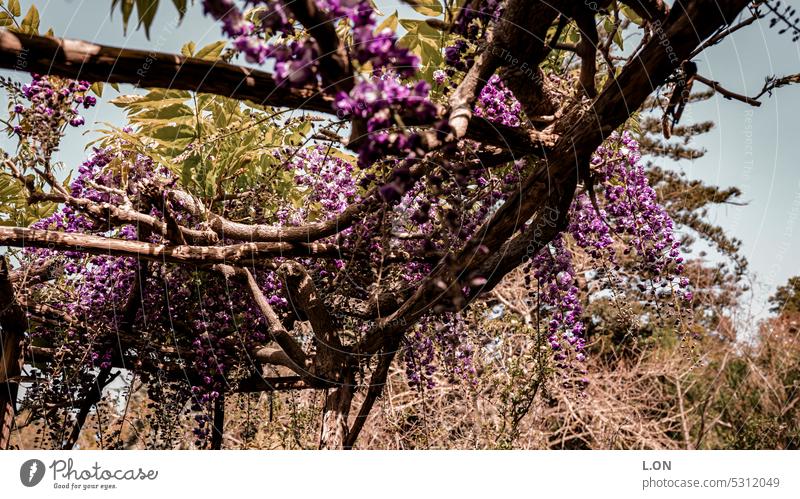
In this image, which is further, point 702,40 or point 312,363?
point 312,363

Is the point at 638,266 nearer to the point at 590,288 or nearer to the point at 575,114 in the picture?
the point at 575,114

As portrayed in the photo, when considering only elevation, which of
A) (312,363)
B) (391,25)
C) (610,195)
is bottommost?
(312,363)

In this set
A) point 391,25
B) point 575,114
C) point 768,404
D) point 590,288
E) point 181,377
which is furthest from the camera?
point 590,288

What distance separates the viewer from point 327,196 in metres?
4.22

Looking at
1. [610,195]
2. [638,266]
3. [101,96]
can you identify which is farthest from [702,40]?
[101,96]

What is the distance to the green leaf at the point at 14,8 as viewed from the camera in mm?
3168

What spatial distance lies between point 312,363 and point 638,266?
6.76 ft

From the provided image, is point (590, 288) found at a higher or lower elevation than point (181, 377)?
Result: higher

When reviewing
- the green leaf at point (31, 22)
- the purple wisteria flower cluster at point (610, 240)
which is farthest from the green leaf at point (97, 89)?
the purple wisteria flower cluster at point (610, 240)

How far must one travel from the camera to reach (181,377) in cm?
492
